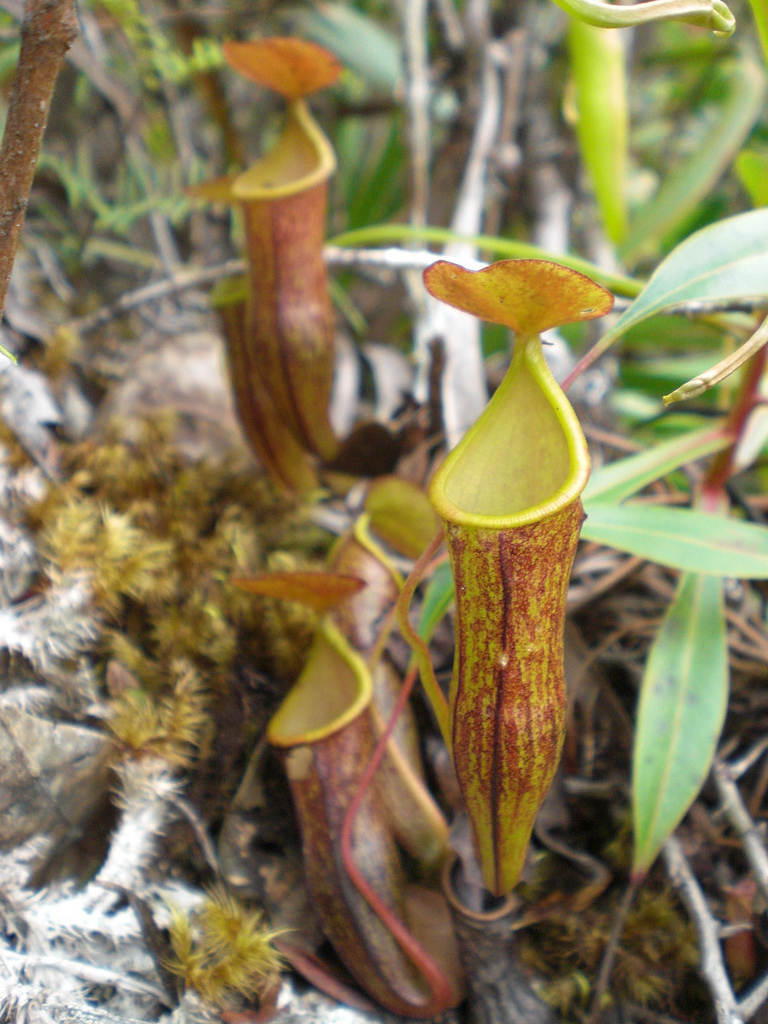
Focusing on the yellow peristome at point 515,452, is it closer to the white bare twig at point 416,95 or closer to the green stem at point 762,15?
the green stem at point 762,15

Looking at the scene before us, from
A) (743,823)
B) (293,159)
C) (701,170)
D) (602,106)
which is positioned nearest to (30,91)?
(293,159)

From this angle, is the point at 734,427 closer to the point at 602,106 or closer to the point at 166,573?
the point at 602,106

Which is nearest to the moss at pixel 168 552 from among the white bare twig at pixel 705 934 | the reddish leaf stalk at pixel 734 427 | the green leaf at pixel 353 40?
the white bare twig at pixel 705 934

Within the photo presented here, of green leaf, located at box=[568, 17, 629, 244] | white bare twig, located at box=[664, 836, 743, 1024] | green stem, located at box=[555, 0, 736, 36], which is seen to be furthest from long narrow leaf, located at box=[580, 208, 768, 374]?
green leaf, located at box=[568, 17, 629, 244]

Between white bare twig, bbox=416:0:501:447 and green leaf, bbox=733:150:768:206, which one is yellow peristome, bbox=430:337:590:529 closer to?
white bare twig, bbox=416:0:501:447

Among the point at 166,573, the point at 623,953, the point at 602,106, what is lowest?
the point at 623,953
